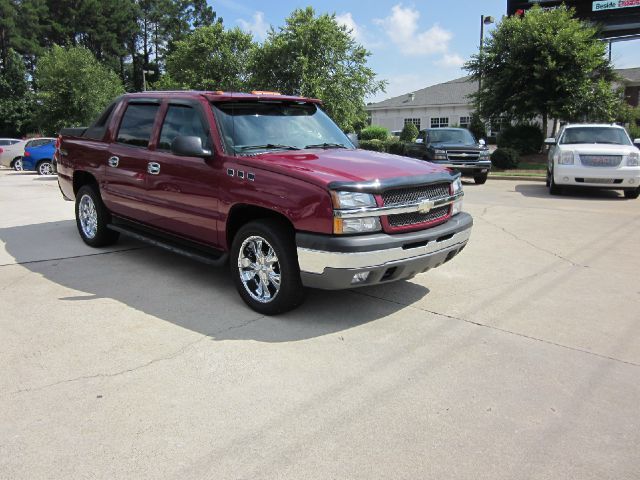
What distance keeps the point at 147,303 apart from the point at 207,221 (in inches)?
36.5

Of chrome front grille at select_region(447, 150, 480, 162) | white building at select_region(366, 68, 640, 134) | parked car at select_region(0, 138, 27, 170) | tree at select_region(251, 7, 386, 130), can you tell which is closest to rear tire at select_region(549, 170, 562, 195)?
chrome front grille at select_region(447, 150, 480, 162)

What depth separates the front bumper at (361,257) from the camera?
3971mm

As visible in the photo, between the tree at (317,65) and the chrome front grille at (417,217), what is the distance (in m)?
22.9

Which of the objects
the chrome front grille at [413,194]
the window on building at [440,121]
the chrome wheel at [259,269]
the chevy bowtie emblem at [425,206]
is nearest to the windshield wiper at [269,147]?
the chrome wheel at [259,269]

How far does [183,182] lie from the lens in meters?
5.18

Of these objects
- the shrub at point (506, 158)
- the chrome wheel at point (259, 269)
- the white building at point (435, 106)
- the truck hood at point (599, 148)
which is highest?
the white building at point (435, 106)

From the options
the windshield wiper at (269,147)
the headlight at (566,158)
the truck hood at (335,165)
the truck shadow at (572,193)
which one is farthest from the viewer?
the truck shadow at (572,193)

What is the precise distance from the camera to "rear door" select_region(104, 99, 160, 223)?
5766mm

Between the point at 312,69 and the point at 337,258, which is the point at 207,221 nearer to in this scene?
the point at 337,258

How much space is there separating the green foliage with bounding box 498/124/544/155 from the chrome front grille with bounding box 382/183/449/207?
1979 cm

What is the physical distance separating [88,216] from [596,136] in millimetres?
11517

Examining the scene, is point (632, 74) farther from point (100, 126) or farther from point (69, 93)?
point (100, 126)

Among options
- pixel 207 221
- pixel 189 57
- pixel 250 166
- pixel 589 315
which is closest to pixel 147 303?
pixel 207 221

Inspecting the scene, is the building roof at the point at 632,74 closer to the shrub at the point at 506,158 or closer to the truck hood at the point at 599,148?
the shrub at the point at 506,158
